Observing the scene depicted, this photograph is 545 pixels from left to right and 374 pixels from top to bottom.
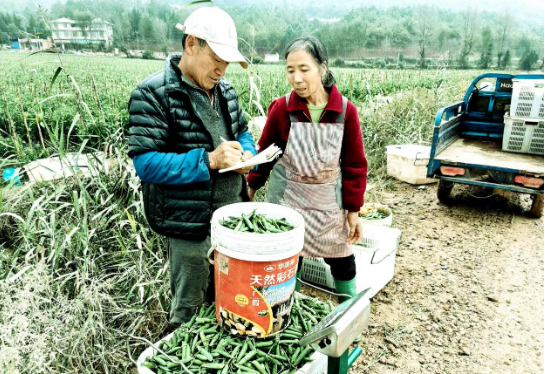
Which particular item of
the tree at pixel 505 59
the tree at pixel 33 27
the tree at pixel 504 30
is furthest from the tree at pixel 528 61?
the tree at pixel 33 27

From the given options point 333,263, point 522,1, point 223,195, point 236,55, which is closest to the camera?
point 236,55

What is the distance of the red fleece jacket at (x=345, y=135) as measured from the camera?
217cm

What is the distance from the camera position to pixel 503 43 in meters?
38.8

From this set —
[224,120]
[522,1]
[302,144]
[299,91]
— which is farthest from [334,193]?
[522,1]

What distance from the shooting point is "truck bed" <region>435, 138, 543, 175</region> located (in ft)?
14.8

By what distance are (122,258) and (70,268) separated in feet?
1.10

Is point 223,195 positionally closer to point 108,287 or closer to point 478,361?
point 108,287

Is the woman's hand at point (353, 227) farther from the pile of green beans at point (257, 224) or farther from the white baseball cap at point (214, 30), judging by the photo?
the white baseball cap at point (214, 30)

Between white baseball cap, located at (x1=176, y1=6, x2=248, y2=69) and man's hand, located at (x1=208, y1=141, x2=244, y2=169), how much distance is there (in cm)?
38

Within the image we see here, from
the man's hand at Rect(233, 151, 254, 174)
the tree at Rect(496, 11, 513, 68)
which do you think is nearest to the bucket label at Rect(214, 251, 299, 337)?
the man's hand at Rect(233, 151, 254, 174)

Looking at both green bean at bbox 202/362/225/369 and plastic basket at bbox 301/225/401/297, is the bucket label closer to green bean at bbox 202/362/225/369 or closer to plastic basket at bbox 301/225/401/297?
green bean at bbox 202/362/225/369

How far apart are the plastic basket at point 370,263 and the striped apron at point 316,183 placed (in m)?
0.59

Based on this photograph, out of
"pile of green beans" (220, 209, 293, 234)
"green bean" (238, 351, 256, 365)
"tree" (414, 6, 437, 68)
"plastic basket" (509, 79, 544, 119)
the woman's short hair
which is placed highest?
"tree" (414, 6, 437, 68)

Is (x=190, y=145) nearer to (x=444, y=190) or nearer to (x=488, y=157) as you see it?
(x=444, y=190)
